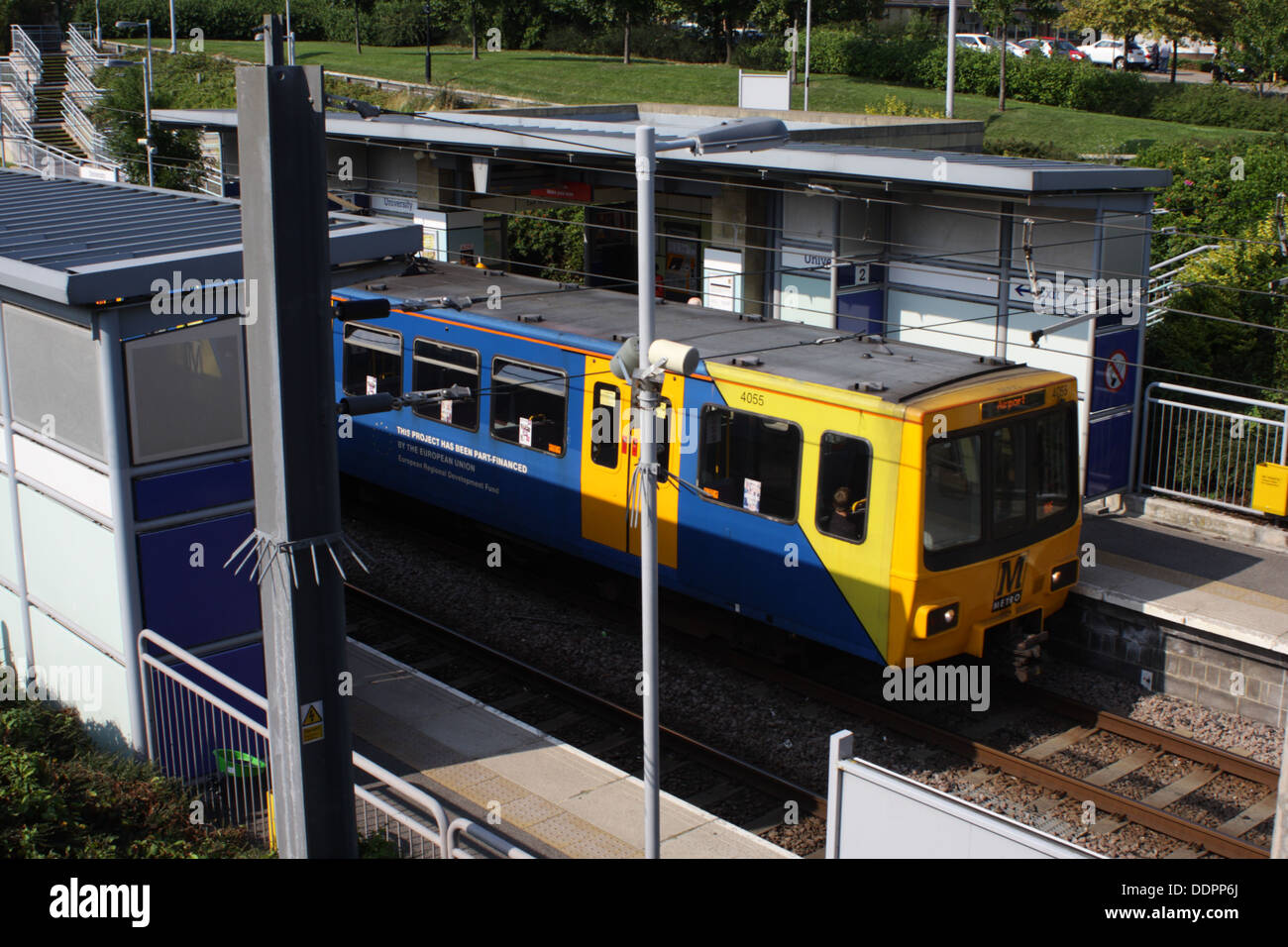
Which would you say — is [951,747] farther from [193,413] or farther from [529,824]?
[193,413]

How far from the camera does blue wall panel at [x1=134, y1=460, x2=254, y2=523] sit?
9352 mm

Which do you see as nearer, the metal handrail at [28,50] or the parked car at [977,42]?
the metal handrail at [28,50]

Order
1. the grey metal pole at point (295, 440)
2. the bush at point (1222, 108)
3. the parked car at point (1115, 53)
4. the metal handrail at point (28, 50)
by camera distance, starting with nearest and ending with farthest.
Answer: the grey metal pole at point (295, 440) → the bush at point (1222, 108) → the metal handrail at point (28, 50) → the parked car at point (1115, 53)

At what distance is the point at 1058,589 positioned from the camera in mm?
12250

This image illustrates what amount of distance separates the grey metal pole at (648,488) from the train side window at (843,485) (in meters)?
3.03

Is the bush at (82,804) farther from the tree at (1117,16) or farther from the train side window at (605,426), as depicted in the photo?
Answer: the tree at (1117,16)

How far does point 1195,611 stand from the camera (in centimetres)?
1256

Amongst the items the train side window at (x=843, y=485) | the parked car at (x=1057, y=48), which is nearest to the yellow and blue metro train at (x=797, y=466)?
the train side window at (x=843, y=485)

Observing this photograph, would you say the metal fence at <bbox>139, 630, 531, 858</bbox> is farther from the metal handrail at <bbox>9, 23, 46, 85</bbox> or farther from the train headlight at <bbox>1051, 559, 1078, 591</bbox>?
the metal handrail at <bbox>9, 23, 46, 85</bbox>

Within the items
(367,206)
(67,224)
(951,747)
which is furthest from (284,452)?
(367,206)

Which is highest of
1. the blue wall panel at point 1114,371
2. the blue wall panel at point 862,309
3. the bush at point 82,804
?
the blue wall panel at point 862,309

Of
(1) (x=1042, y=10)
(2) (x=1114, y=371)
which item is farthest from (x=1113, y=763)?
(1) (x=1042, y=10)

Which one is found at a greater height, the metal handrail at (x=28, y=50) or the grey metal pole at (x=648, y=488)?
the metal handrail at (x=28, y=50)

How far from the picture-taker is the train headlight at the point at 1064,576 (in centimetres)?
1212
